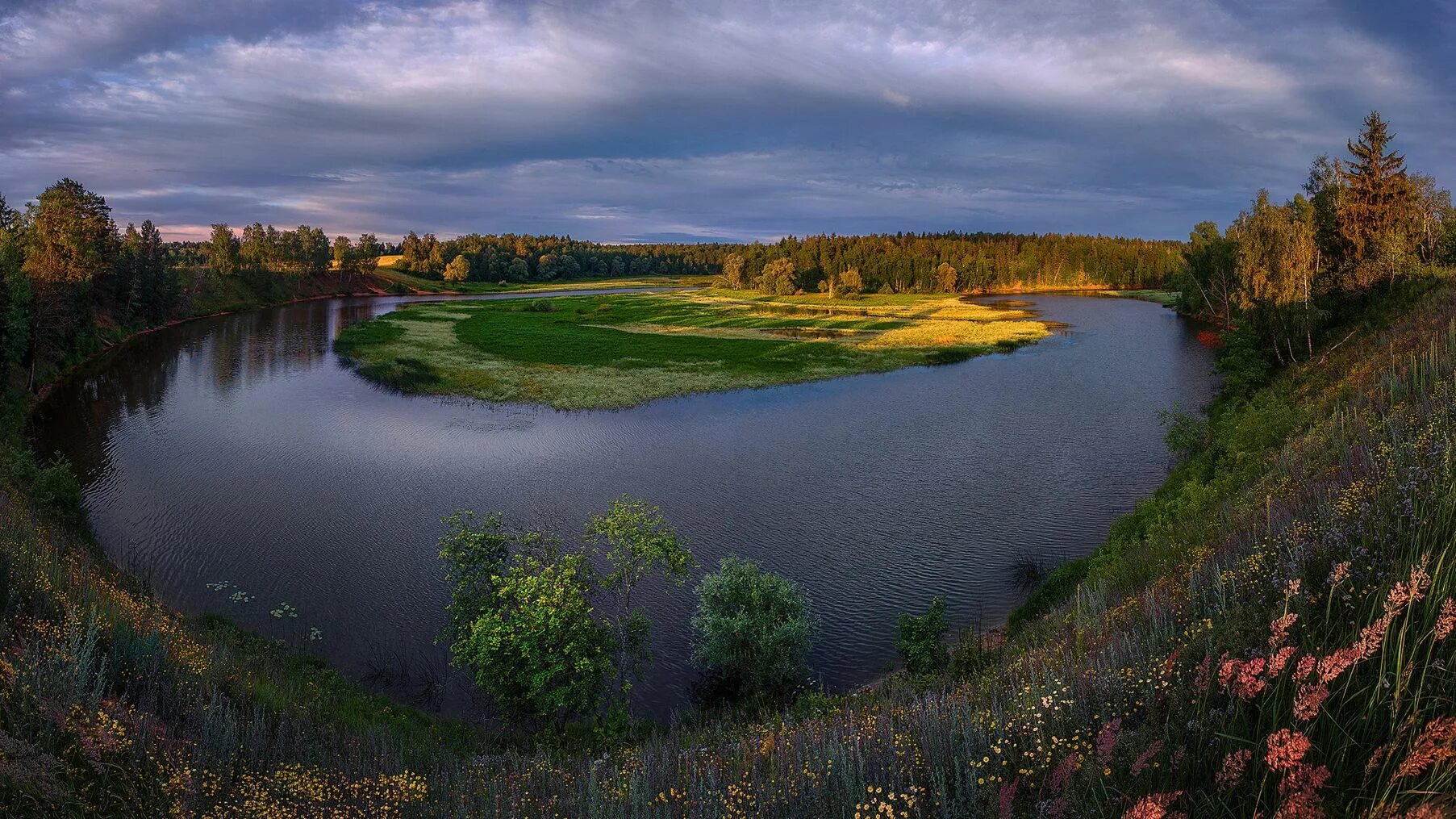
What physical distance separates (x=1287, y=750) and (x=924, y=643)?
13448 mm

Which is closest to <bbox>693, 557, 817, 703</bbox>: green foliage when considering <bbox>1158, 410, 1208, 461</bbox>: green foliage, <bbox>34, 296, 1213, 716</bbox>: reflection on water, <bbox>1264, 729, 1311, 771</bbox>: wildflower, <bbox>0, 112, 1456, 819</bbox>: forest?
A: <bbox>0, 112, 1456, 819</bbox>: forest

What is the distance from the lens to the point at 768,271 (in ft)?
497

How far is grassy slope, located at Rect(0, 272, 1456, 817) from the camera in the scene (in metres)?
4.86

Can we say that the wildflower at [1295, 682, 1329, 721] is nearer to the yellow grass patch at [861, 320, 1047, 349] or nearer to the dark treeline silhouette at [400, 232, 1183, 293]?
the yellow grass patch at [861, 320, 1047, 349]

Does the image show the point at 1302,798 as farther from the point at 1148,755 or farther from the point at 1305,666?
the point at 1305,666

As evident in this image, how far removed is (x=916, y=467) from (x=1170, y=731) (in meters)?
28.0

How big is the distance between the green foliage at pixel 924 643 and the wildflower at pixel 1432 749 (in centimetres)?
1208

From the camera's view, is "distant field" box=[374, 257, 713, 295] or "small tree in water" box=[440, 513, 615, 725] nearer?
"small tree in water" box=[440, 513, 615, 725]

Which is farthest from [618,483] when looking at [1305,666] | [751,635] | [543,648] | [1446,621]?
[1446,621]

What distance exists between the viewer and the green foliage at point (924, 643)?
1641 cm

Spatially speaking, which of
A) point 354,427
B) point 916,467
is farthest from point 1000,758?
point 354,427

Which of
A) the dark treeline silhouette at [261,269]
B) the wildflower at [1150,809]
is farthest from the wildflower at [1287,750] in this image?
the dark treeline silhouette at [261,269]

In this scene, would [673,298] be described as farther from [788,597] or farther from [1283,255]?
[788,597]

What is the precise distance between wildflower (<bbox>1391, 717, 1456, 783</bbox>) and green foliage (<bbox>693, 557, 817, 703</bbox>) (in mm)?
12983
